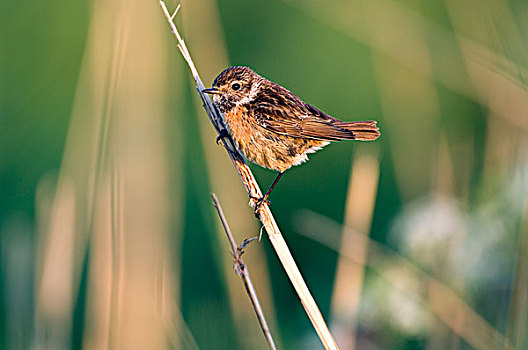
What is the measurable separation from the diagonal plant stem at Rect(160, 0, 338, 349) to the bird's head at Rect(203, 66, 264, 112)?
0.15m

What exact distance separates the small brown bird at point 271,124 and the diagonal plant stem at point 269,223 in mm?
103

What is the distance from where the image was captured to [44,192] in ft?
8.16

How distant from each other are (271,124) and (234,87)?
0.21m

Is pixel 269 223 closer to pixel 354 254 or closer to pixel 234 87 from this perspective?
pixel 354 254

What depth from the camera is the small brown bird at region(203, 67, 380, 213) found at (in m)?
2.47

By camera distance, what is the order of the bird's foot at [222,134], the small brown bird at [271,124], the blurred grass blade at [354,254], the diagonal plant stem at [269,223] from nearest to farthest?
the diagonal plant stem at [269,223]
the blurred grass blade at [354,254]
the bird's foot at [222,134]
the small brown bird at [271,124]

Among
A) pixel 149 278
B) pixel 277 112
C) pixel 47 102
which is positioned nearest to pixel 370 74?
pixel 277 112

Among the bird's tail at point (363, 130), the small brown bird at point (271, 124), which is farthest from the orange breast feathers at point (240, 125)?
the bird's tail at point (363, 130)

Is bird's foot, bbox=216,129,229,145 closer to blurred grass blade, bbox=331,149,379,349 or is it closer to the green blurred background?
the green blurred background

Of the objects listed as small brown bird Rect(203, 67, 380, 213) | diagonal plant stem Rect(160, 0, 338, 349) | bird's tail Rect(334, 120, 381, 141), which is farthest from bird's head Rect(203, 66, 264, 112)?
bird's tail Rect(334, 120, 381, 141)

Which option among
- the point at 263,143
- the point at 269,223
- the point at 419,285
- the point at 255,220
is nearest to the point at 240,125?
the point at 263,143

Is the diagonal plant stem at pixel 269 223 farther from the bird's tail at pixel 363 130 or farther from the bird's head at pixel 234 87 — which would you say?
the bird's tail at pixel 363 130

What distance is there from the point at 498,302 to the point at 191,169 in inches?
71.8

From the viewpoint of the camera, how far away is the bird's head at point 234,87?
2.57m
